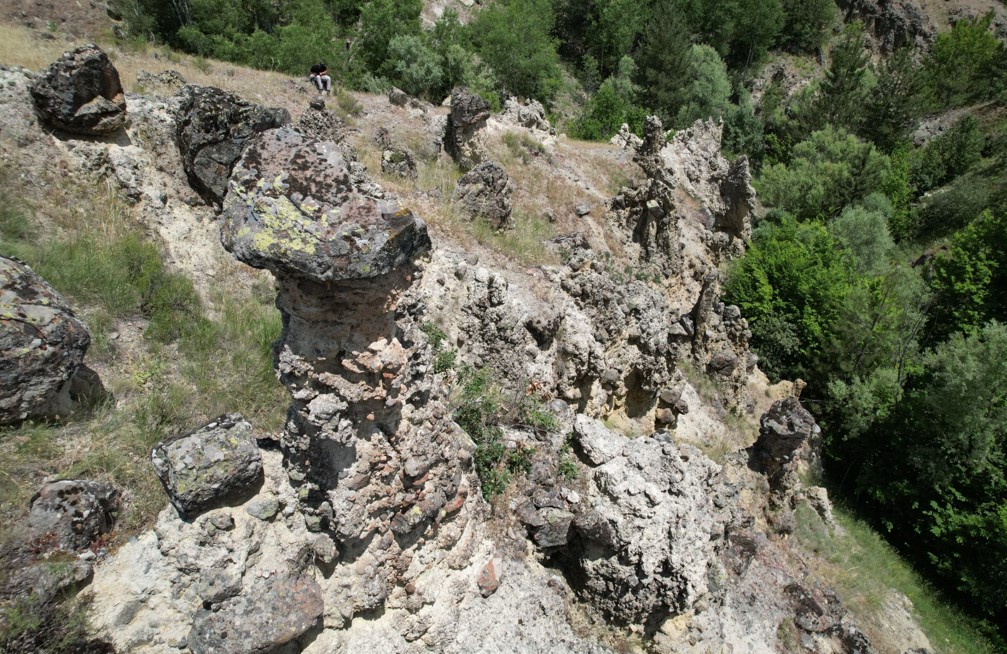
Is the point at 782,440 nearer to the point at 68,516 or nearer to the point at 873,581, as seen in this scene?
the point at 873,581

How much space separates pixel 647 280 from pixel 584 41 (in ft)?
125

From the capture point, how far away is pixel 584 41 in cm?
4503

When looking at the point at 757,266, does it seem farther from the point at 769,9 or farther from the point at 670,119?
the point at 769,9

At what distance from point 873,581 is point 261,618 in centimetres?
1379

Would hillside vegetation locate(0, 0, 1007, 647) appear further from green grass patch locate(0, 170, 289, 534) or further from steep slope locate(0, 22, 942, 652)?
steep slope locate(0, 22, 942, 652)

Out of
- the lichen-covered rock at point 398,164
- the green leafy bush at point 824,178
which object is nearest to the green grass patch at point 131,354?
the lichen-covered rock at point 398,164

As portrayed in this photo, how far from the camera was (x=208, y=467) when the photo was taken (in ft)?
14.7

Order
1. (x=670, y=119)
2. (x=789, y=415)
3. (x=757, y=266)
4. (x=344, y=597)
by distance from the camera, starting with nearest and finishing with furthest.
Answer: (x=344, y=597) → (x=789, y=415) → (x=757, y=266) → (x=670, y=119)

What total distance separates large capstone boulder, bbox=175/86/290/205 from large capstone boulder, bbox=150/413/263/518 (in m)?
4.57

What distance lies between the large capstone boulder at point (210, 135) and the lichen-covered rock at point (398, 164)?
2875 mm

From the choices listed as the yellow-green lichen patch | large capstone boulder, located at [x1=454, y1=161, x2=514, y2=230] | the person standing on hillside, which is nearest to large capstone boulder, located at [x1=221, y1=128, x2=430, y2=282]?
the yellow-green lichen patch

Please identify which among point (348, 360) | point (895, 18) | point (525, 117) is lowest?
point (348, 360)

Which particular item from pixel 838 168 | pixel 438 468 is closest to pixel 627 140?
pixel 838 168

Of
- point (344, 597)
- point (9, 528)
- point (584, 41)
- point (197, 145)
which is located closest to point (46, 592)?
point (9, 528)
